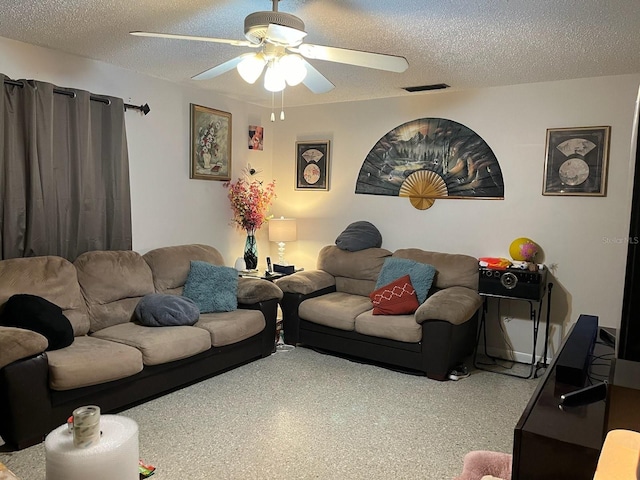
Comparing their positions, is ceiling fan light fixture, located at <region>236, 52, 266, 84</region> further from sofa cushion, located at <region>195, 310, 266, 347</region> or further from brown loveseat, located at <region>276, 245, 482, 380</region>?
Answer: brown loveseat, located at <region>276, 245, 482, 380</region>

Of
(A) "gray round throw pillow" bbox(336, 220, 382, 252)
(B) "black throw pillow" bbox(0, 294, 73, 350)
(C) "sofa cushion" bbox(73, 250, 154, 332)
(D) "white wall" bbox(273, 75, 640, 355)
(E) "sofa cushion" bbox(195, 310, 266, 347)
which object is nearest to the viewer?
(B) "black throw pillow" bbox(0, 294, 73, 350)

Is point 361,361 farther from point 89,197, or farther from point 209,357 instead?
point 89,197

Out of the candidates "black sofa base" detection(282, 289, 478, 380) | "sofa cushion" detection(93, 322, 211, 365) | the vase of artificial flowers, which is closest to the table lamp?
the vase of artificial flowers

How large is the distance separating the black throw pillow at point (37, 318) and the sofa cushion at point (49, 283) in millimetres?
154

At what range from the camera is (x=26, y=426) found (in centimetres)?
261

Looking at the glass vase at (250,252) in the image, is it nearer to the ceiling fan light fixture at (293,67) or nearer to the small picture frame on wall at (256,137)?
the small picture frame on wall at (256,137)

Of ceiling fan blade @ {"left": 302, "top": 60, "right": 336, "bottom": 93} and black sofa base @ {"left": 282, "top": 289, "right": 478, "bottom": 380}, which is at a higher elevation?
ceiling fan blade @ {"left": 302, "top": 60, "right": 336, "bottom": 93}

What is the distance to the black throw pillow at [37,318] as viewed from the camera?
9.32 feet

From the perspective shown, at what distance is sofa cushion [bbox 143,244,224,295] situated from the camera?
13.3 feet

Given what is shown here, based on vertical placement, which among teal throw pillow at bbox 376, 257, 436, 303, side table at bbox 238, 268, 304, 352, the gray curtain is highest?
the gray curtain

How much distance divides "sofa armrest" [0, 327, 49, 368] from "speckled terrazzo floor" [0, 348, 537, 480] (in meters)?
0.52

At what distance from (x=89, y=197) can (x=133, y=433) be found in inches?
84.9

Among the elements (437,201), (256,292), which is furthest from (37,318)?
(437,201)

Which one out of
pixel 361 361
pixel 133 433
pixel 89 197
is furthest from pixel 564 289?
pixel 89 197
